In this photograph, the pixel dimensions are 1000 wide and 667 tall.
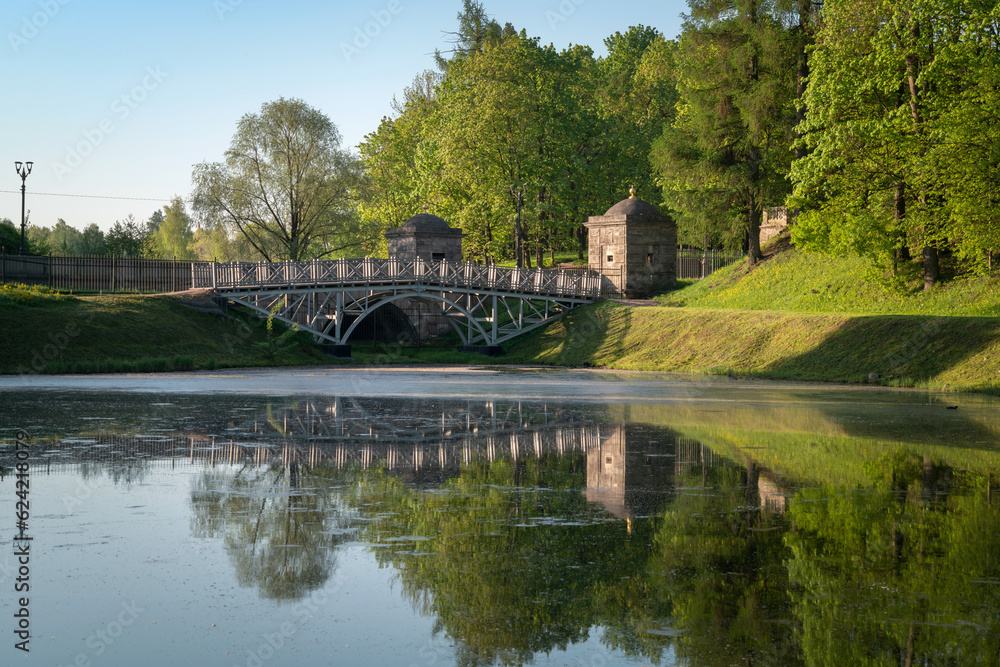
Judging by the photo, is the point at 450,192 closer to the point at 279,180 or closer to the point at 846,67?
the point at 279,180

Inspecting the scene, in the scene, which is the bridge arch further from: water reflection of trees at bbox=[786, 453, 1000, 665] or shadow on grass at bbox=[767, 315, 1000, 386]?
water reflection of trees at bbox=[786, 453, 1000, 665]

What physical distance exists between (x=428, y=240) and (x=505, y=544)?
1811 inches

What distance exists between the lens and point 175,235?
104500mm

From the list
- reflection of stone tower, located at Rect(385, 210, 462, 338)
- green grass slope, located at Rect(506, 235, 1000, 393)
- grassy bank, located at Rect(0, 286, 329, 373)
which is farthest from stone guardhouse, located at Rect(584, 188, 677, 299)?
grassy bank, located at Rect(0, 286, 329, 373)

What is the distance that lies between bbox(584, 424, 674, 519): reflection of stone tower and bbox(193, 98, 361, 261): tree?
51278 millimetres

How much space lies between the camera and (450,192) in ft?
193

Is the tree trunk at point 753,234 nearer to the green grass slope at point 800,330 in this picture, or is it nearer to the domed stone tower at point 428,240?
the green grass slope at point 800,330

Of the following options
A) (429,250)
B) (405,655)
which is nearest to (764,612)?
(405,655)

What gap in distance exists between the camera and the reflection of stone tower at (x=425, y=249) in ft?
175

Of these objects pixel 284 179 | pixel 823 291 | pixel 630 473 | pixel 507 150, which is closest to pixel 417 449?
pixel 630 473

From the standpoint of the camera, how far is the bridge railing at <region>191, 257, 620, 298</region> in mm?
46375

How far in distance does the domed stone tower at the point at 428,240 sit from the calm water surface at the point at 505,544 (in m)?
36.9

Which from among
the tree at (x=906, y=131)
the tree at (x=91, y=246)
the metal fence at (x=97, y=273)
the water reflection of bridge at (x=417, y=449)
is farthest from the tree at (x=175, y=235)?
the water reflection of bridge at (x=417, y=449)

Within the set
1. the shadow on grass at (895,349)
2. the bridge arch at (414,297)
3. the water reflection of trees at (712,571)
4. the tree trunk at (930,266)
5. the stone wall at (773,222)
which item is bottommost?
the water reflection of trees at (712,571)
